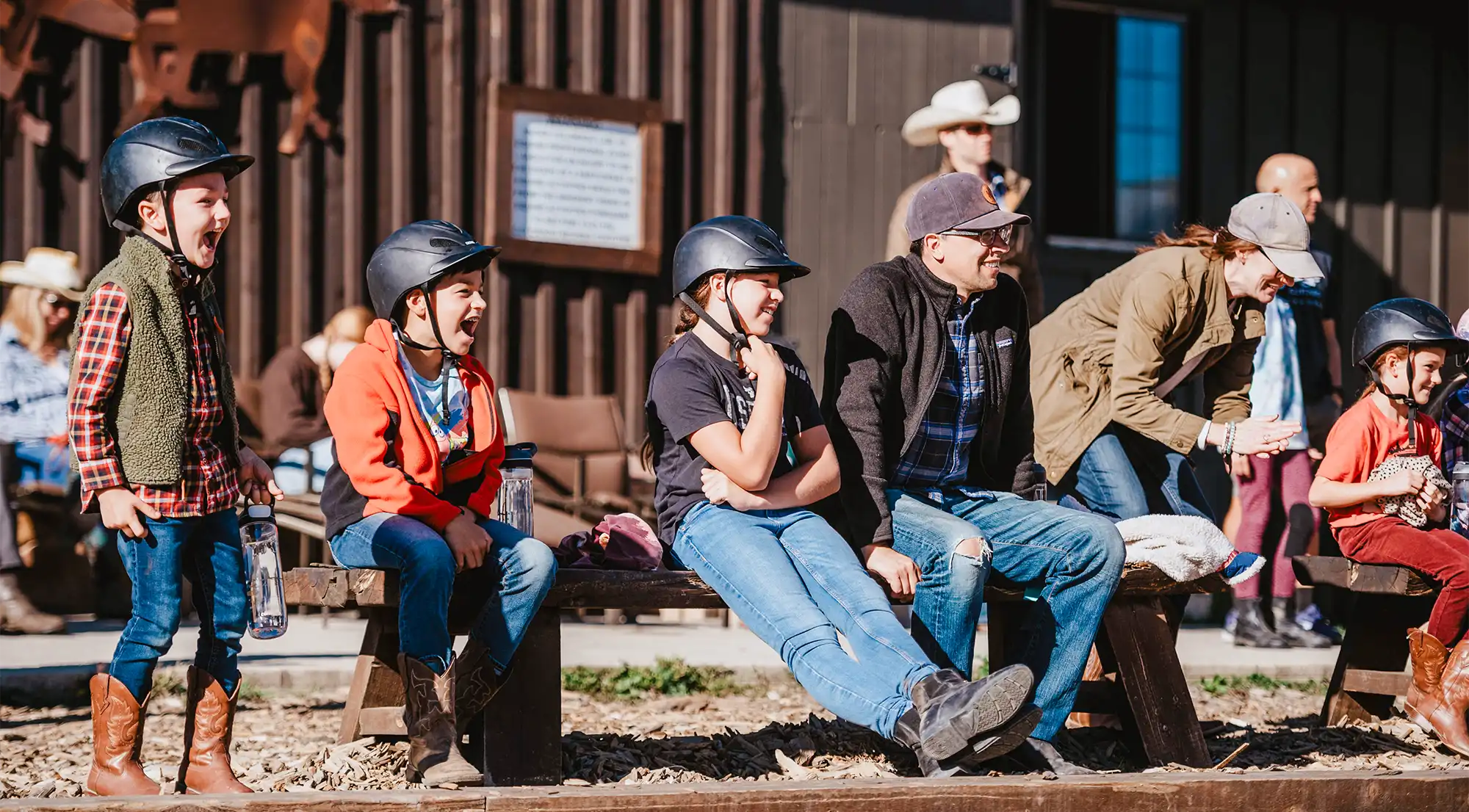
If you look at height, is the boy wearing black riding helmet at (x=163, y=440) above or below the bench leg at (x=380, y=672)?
above

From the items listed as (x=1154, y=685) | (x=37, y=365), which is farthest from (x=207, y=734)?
(x=37, y=365)

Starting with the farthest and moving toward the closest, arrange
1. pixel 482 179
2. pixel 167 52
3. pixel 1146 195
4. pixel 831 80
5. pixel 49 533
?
pixel 1146 195
pixel 831 80
pixel 482 179
pixel 167 52
pixel 49 533

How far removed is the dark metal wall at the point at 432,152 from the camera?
9648 millimetres

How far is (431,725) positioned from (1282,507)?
222 inches

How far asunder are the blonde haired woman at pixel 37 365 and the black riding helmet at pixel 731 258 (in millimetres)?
4890

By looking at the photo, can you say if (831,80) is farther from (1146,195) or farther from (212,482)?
(212,482)

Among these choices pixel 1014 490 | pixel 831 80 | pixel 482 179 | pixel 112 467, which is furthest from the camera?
pixel 831 80

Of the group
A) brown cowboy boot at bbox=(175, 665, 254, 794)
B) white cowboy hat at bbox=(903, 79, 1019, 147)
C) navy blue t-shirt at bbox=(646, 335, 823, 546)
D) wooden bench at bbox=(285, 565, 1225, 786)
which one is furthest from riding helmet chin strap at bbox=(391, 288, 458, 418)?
white cowboy hat at bbox=(903, 79, 1019, 147)

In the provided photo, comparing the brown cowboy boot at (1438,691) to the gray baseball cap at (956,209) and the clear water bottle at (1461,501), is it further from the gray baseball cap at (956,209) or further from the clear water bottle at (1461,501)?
the gray baseball cap at (956,209)

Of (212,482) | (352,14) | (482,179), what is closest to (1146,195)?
(482,179)

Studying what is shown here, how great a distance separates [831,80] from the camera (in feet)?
37.4

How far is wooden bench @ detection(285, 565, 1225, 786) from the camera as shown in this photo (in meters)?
4.78

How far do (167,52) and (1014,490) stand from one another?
6.15 m

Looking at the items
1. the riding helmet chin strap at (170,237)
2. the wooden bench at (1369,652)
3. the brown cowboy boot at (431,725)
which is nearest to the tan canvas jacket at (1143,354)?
the wooden bench at (1369,652)
